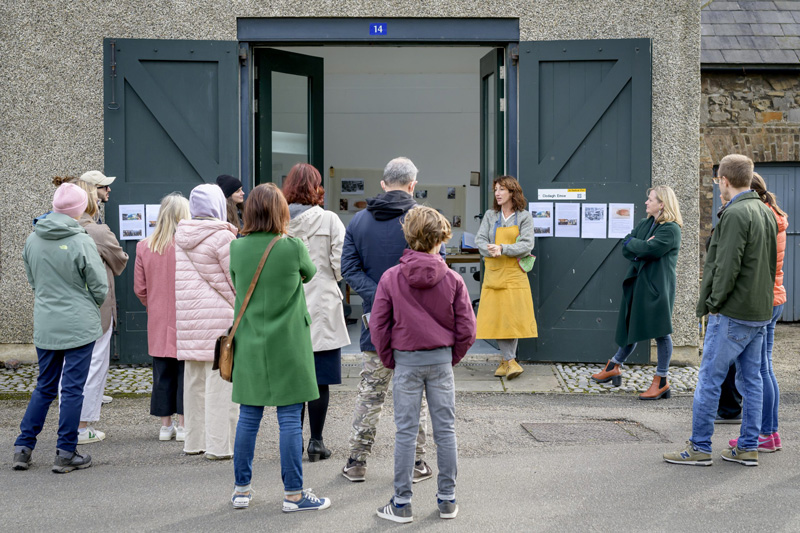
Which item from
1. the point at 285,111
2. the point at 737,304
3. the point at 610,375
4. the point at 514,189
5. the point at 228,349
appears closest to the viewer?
the point at 228,349

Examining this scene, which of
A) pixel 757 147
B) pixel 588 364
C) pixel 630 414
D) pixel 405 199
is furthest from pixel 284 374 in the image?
pixel 757 147

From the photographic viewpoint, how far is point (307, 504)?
4488mm

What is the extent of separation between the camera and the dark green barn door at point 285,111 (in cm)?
884

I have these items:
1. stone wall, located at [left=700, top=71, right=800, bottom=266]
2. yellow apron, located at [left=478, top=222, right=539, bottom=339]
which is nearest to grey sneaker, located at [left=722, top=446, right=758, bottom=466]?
yellow apron, located at [left=478, top=222, right=539, bottom=339]

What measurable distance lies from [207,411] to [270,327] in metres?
1.27

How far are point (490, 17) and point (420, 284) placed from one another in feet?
16.3

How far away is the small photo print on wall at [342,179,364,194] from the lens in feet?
44.9

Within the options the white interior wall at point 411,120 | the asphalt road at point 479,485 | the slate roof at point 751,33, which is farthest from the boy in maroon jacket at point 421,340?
the white interior wall at point 411,120

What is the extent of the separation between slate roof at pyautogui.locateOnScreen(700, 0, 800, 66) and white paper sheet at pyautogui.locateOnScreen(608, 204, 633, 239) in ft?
14.1

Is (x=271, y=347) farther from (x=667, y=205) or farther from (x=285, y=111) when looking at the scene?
(x=285, y=111)

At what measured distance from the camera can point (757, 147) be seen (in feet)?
38.7

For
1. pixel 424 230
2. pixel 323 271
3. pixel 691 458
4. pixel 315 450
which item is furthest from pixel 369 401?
pixel 691 458

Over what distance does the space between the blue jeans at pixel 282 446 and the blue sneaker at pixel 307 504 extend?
44 millimetres

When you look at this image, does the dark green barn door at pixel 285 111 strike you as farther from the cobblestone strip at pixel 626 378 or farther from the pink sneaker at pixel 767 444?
the pink sneaker at pixel 767 444
